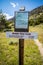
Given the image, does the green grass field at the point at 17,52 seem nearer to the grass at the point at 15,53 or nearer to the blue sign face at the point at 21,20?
the grass at the point at 15,53

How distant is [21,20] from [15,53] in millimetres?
1023

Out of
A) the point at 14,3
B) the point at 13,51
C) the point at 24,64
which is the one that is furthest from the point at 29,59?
the point at 14,3

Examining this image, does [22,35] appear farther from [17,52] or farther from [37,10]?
[37,10]

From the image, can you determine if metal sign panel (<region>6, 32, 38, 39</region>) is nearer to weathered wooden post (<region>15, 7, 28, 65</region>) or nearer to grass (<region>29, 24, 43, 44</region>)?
weathered wooden post (<region>15, 7, 28, 65</region>)

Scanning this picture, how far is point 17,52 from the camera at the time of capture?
13.7 feet

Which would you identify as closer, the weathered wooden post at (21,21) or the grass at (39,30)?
the weathered wooden post at (21,21)

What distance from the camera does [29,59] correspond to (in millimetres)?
4105

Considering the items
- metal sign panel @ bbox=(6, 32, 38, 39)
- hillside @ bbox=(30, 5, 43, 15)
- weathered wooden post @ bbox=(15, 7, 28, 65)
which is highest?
hillside @ bbox=(30, 5, 43, 15)

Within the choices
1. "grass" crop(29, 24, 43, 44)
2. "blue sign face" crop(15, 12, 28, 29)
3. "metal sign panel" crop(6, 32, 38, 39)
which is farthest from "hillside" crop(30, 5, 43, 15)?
"metal sign panel" crop(6, 32, 38, 39)

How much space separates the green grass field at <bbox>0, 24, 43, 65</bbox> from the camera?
4.07 meters

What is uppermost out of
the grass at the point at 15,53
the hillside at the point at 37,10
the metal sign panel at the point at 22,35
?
the hillside at the point at 37,10

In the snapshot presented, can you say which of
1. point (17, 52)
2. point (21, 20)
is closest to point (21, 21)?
point (21, 20)

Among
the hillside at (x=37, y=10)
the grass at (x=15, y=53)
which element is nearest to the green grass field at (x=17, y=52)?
the grass at (x=15, y=53)

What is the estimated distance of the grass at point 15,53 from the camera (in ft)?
13.3
